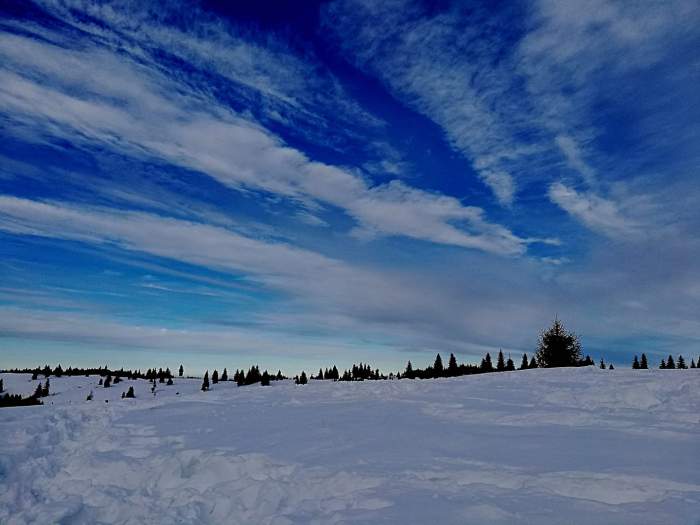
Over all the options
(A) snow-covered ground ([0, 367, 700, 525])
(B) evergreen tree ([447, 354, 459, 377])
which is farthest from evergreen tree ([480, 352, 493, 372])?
(A) snow-covered ground ([0, 367, 700, 525])

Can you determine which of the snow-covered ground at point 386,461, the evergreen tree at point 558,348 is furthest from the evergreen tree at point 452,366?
the snow-covered ground at point 386,461

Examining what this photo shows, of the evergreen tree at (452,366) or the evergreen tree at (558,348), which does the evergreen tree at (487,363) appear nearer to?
the evergreen tree at (452,366)

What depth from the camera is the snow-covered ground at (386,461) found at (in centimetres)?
862

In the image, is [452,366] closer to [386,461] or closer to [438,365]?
[438,365]

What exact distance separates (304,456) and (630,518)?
26.0ft

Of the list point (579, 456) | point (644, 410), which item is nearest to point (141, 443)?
point (579, 456)

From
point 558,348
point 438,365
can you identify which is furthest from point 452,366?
point 558,348

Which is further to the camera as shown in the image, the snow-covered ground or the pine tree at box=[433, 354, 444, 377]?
the pine tree at box=[433, 354, 444, 377]

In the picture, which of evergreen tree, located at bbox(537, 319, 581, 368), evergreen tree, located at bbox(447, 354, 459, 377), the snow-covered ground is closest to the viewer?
the snow-covered ground

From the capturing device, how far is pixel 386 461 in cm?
1153

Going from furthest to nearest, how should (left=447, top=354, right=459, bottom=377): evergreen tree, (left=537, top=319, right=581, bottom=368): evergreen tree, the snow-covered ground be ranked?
(left=447, top=354, right=459, bottom=377): evergreen tree → (left=537, top=319, right=581, bottom=368): evergreen tree → the snow-covered ground

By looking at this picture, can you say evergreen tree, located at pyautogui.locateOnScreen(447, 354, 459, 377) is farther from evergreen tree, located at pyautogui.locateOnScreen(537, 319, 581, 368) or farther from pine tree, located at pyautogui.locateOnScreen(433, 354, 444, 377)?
evergreen tree, located at pyautogui.locateOnScreen(537, 319, 581, 368)

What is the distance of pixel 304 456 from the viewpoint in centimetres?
1270

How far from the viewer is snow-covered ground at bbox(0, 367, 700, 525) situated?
8617 millimetres
